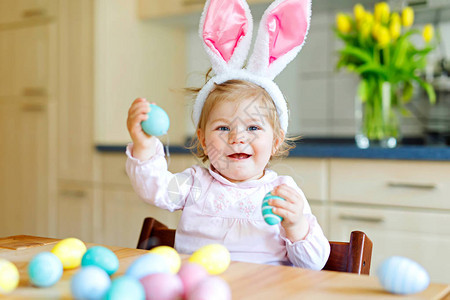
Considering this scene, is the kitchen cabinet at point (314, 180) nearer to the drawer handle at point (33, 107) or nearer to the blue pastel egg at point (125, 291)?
the drawer handle at point (33, 107)

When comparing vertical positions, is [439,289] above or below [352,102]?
below

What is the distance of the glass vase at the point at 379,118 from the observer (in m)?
2.15

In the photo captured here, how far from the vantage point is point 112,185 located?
248 cm

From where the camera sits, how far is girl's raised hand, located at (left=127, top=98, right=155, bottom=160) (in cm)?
89

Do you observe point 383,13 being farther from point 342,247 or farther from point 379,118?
point 342,247

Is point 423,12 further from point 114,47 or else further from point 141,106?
point 141,106

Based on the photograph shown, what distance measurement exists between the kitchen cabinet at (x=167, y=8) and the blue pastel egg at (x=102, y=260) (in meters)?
1.91

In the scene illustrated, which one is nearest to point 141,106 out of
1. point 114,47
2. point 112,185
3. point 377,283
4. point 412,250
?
point 377,283

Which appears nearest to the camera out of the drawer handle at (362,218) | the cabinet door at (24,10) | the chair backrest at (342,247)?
the chair backrest at (342,247)

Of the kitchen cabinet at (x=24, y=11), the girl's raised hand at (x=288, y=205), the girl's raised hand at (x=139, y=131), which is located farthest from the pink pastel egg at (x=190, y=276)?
the kitchen cabinet at (x=24, y=11)

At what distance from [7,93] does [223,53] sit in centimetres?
202

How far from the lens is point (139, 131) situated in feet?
3.06

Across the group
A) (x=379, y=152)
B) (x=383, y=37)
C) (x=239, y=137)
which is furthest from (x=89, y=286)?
(x=383, y=37)

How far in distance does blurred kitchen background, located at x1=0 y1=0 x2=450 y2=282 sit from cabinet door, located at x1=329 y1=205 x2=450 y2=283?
0.32 m
